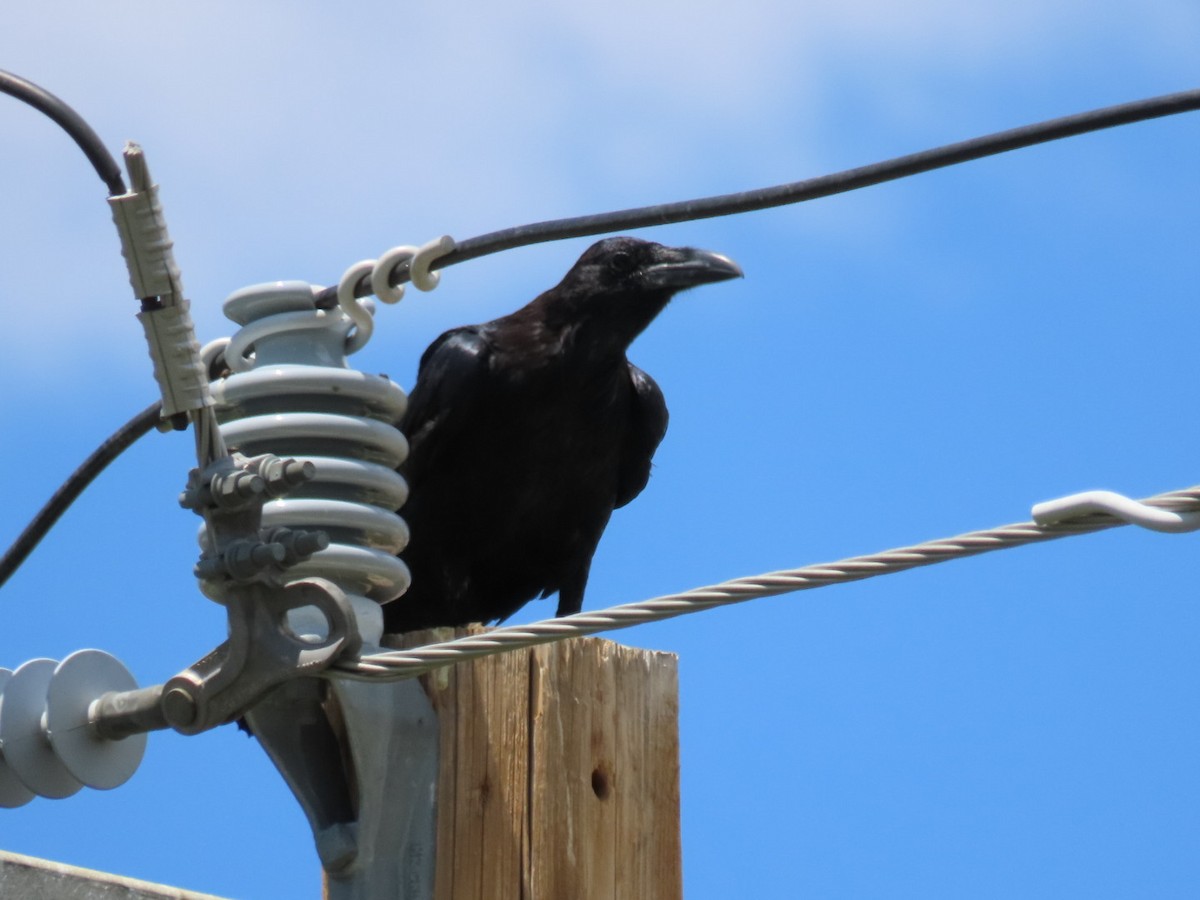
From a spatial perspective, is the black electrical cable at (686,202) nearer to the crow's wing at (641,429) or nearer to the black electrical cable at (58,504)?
the black electrical cable at (58,504)

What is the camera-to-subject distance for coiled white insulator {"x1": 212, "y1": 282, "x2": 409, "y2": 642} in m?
3.22

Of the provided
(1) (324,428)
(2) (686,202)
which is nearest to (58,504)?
(1) (324,428)

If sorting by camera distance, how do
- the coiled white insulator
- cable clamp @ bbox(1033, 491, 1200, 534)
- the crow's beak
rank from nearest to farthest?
cable clamp @ bbox(1033, 491, 1200, 534), the coiled white insulator, the crow's beak

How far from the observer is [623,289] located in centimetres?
679

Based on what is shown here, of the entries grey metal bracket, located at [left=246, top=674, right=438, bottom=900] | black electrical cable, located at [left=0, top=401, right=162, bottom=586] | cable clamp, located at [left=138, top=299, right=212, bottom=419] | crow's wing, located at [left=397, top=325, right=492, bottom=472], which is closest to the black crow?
crow's wing, located at [left=397, top=325, right=492, bottom=472]

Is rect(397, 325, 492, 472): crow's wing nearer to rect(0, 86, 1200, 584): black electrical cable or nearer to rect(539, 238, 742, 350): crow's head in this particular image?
rect(539, 238, 742, 350): crow's head

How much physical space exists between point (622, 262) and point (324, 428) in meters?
3.64

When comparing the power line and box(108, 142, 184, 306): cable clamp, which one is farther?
box(108, 142, 184, 306): cable clamp

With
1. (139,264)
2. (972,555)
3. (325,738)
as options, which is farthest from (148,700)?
(972,555)

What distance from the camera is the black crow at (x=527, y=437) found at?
6484 mm

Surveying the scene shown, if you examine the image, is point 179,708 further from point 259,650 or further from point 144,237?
point 144,237

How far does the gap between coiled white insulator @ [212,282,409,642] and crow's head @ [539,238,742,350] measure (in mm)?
3273

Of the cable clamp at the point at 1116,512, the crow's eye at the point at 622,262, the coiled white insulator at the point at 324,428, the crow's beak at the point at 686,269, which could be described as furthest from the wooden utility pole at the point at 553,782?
the crow's eye at the point at 622,262

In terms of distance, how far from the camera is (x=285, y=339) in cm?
347
